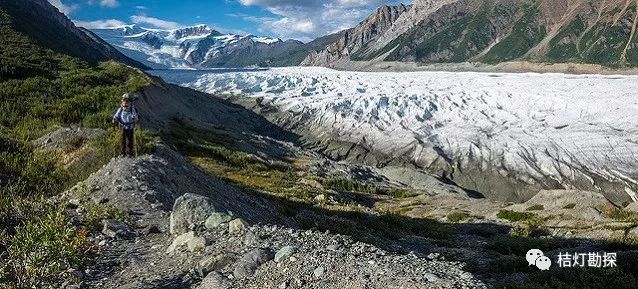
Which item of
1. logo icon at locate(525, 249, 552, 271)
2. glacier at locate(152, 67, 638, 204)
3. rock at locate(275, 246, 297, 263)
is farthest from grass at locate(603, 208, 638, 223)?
glacier at locate(152, 67, 638, 204)

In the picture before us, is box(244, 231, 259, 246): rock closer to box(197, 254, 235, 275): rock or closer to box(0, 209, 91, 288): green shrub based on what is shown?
box(197, 254, 235, 275): rock

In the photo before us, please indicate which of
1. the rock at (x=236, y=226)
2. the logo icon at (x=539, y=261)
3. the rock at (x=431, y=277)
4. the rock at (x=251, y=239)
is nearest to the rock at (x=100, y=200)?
the rock at (x=236, y=226)

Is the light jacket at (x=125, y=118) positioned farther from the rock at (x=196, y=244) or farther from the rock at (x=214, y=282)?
the rock at (x=214, y=282)

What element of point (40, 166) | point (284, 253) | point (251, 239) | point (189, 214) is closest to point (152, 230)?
point (189, 214)

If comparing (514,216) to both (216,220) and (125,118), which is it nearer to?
(125,118)

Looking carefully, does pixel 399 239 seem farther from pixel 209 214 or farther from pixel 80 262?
pixel 80 262
